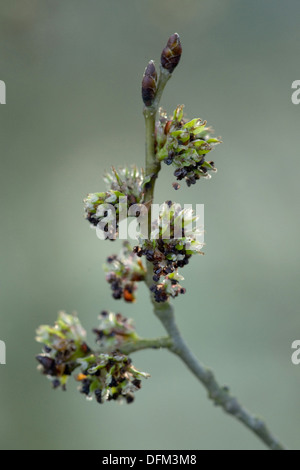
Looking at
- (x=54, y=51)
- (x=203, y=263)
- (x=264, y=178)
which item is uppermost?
(x=54, y=51)

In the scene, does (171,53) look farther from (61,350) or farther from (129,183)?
(61,350)

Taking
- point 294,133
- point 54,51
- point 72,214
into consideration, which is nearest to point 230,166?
point 294,133

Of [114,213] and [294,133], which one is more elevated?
[294,133]

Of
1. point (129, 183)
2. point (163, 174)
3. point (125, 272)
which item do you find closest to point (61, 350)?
point (125, 272)

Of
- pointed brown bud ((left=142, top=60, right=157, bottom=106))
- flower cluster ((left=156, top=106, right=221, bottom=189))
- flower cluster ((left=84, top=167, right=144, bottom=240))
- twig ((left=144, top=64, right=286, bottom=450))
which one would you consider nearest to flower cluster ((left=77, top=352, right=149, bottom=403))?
twig ((left=144, top=64, right=286, bottom=450))

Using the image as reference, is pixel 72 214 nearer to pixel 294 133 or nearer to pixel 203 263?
pixel 203 263

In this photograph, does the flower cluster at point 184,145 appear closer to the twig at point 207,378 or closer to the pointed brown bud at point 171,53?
the pointed brown bud at point 171,53
